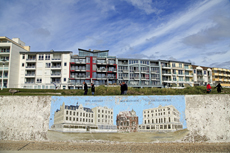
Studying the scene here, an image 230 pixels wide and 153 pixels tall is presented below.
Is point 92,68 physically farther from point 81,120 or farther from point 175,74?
point 81,120

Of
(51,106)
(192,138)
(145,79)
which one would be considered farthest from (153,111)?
(145,79)

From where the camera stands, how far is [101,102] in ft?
47.4

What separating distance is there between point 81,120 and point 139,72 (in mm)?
49290

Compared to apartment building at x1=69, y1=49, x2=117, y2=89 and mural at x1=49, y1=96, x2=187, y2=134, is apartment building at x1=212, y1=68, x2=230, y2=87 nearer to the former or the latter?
apartment building at x1=69, y1=49, x2=117, y2=89

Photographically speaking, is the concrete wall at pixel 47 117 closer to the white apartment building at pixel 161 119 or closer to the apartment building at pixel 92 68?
the white apartment building at pixel 161 119

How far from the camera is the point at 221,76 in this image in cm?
8431

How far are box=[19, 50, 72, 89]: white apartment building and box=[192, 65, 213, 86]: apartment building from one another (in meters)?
54.0

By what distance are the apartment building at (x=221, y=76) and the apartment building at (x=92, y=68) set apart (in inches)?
2127

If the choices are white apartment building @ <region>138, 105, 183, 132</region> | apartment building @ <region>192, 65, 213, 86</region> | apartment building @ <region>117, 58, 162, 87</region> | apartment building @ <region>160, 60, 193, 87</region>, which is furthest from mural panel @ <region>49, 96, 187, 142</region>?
apartment building @ <region>192, 65, 213, 86</region>

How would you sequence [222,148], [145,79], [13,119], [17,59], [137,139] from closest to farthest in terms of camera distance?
1. [222,148]
2. [137,139]
3. [13,119]
4. [17,59]
5. [145,79]

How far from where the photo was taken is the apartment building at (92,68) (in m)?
55.1

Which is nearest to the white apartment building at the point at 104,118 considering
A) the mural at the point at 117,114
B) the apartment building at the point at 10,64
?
the mural at the point at 117,114

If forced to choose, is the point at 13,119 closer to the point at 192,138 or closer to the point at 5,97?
the point at 5,97

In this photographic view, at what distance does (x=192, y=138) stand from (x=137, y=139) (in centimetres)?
461
